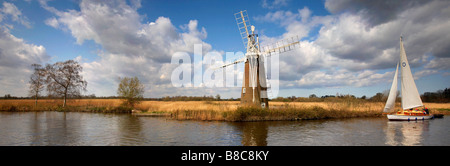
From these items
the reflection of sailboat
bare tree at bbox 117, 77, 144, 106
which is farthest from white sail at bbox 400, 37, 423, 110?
bare tree at bbox 117, 77, 144, 106

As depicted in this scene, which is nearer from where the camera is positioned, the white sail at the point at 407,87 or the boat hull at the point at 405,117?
the boat hull at the point at 405,117

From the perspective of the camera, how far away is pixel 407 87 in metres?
23.0

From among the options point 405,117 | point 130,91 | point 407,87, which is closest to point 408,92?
point 407,87

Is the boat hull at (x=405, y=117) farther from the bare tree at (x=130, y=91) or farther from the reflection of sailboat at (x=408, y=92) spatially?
the bare tree at (x=130, y=91)

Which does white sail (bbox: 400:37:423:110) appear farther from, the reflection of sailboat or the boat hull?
the boat hull

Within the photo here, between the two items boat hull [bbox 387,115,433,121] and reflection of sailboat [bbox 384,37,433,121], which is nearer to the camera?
boat hull [bbox 387,115,433,121]

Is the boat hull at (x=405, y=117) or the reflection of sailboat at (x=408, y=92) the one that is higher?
the reflection of sailboat at (x=408, y=92)

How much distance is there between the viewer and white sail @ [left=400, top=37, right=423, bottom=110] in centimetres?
2289

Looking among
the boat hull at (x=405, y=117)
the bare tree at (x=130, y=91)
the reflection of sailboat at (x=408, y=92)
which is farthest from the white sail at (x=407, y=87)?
the bare tree at (x=130, y=91)

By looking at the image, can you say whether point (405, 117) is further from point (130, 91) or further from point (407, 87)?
point (130, 91)

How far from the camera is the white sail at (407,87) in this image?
22.9 m

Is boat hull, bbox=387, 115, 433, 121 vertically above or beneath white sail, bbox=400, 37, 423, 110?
beneath
